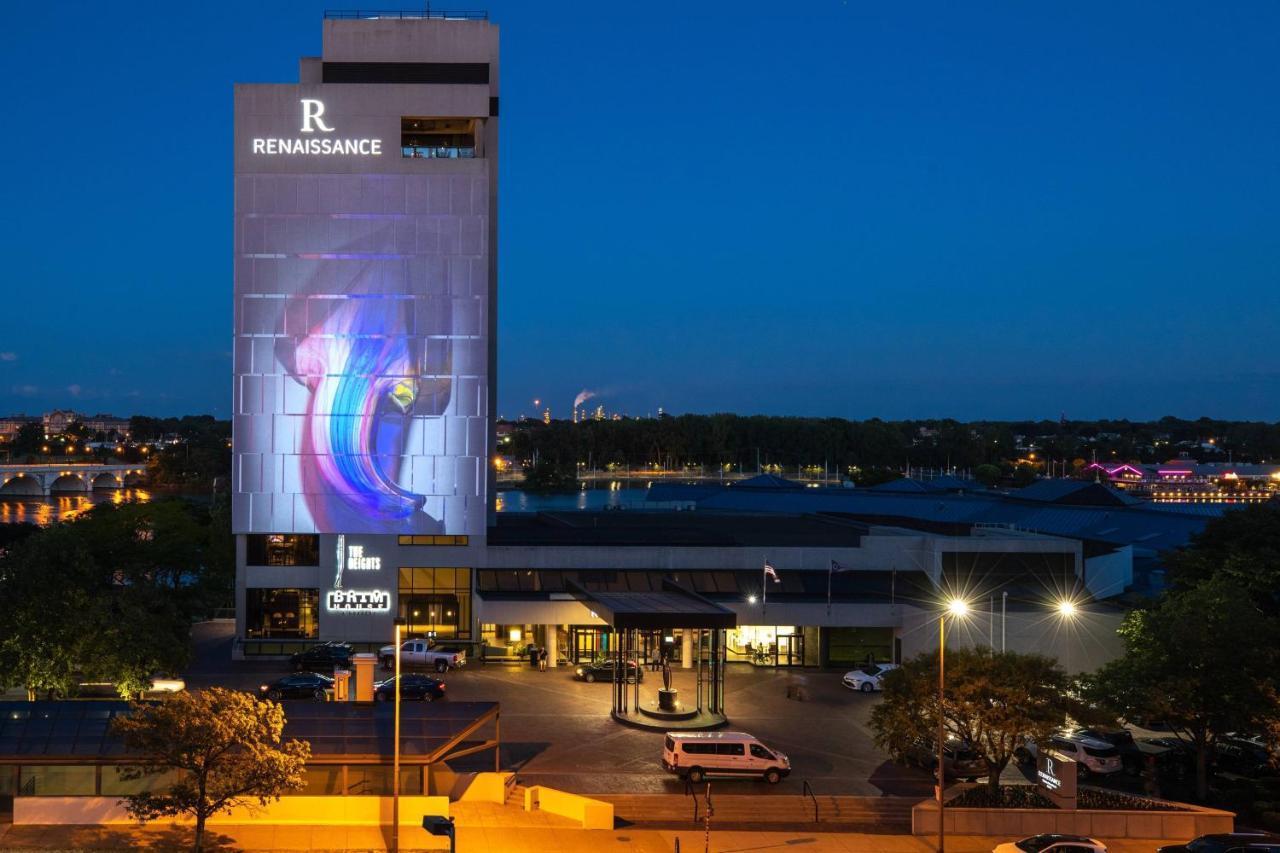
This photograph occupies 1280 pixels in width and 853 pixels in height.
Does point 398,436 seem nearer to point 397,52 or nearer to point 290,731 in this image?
point 397,52

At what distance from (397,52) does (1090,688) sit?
1984 inches

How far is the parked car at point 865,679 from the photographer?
49344 millimetres

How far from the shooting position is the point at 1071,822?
31891 mm

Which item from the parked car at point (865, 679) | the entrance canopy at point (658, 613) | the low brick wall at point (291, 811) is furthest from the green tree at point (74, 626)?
the parked car at point (865, 679)

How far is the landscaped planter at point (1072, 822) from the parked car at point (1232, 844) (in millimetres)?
2289

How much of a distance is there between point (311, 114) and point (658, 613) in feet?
118

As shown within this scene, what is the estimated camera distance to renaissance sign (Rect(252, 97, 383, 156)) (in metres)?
57.7

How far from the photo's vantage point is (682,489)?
11981 cm

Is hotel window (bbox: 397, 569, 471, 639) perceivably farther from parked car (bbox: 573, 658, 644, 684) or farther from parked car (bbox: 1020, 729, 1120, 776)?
parked car (bbox: 1020, 729, 1120, 776)

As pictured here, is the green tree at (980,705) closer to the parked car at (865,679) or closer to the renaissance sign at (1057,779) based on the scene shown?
the renaissance sign at (1057,779)

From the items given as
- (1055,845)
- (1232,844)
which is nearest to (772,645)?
(1055,845)

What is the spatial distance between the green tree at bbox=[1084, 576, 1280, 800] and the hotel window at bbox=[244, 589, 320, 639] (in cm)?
4032

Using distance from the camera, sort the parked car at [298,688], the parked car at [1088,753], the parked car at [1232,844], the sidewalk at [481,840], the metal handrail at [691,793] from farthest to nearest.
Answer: the parked car at [298,688]
the parked car at [1088,753]
the metal handrail at [691,793]
the sidewalk at [481,840]
the parked car at [1232,844]

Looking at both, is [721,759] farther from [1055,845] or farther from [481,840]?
[1055,845]
